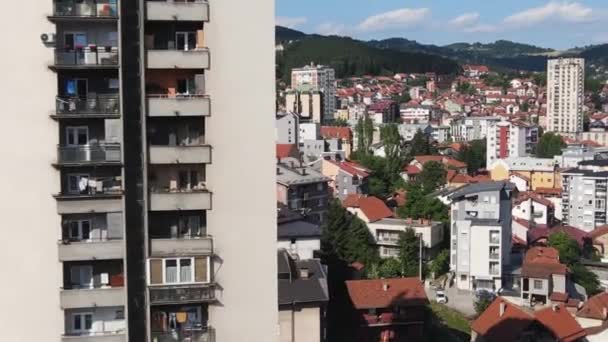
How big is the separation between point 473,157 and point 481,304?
2621cm

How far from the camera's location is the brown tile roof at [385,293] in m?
13.7

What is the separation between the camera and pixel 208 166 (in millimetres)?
4848

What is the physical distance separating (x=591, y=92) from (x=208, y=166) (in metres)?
82.0

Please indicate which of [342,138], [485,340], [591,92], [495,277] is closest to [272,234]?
[485,340]

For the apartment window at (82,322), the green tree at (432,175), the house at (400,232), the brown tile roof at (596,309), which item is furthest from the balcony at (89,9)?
the green tree at (432,175)

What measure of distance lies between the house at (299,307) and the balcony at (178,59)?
615 centimetres

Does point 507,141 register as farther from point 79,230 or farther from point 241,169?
point 79,230

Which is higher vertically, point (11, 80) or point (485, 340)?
point (11, 80)

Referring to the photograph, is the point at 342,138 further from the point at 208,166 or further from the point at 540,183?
the point at 208,166

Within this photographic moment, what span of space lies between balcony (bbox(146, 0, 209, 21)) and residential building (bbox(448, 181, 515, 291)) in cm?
1575

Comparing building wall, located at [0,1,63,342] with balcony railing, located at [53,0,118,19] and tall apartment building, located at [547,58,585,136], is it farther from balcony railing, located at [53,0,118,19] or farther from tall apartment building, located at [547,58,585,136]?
tall apartment building, located at [547,58,585,136]

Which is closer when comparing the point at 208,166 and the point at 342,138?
the point at 208,166

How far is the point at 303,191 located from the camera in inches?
890

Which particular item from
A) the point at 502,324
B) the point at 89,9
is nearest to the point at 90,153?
the point at 89,9
